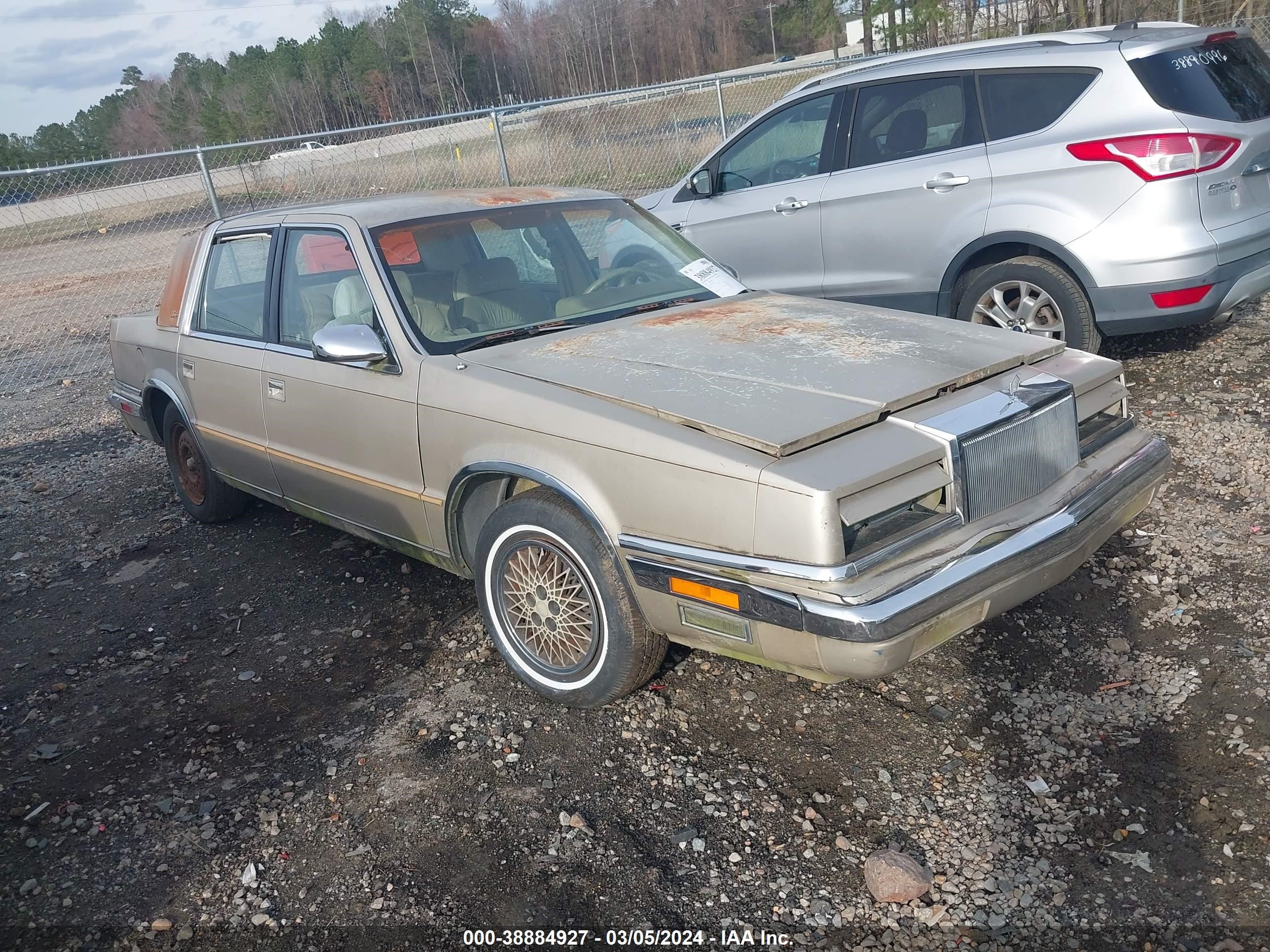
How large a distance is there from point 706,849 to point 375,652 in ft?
6.06

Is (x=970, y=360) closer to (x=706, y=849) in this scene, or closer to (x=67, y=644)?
(x=706, y=849)

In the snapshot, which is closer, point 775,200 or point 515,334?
point 515,334

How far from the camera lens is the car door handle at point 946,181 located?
5832mm

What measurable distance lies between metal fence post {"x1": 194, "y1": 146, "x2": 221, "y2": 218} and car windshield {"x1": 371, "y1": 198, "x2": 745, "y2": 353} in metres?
7.38

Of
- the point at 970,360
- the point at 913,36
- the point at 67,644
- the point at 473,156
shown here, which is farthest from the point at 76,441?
the point at 913,36

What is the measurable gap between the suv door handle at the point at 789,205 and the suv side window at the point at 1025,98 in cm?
123

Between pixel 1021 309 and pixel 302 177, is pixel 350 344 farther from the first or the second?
pixel 302 177

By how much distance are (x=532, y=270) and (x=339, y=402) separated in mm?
982

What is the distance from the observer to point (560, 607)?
3.38 m

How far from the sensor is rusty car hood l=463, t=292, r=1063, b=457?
115 inches

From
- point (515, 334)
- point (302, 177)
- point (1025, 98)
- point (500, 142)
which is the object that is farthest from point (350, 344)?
point (302, 177)

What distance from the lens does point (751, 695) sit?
347 cm

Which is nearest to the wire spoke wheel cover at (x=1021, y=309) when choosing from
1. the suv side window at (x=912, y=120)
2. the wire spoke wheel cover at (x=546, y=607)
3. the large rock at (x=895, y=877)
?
the suv side window at (x=912, y=120)

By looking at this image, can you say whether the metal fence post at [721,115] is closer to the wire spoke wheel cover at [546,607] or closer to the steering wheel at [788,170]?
the steering wheel at [788,170]
